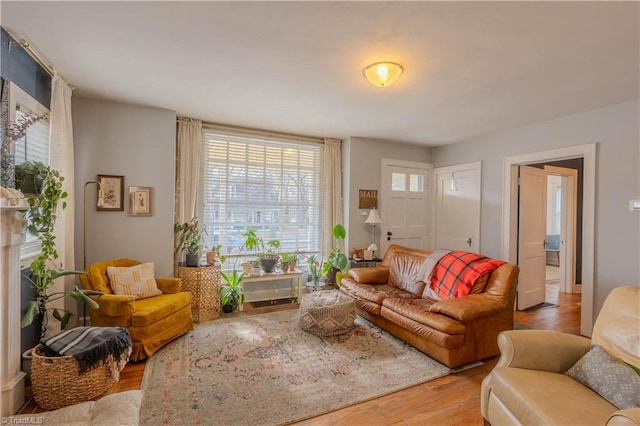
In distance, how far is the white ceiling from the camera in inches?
70.7

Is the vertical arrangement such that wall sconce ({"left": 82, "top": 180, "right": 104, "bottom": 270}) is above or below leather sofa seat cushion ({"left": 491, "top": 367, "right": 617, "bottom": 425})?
above

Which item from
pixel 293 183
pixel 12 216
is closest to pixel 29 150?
pixel 12 216

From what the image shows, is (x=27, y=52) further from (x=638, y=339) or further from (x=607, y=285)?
(x=607, y=285)

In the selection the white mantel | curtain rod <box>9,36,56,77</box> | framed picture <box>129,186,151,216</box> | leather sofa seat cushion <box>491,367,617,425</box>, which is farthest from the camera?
framed picture <box>129,186,151,216</box>

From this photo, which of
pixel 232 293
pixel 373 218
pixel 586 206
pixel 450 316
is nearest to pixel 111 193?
pixel 232 293

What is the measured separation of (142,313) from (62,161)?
157 centimetres

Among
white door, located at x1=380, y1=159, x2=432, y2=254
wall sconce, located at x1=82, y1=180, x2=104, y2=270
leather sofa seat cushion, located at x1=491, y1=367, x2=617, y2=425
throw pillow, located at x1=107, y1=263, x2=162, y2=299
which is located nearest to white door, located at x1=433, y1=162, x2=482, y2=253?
white door, located at x1=380, y1=159, x2=432, y2=254

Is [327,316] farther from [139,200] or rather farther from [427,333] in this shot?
[139,200]

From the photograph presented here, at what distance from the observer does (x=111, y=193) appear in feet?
11.2

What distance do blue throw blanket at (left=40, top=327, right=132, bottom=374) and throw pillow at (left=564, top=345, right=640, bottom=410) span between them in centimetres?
288

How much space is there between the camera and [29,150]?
2516mm

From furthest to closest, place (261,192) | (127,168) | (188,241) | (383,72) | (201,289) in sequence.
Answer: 1. (261,192)
2. (188,241)
3. (201,289)
4. (127,168)
5. (383,72)

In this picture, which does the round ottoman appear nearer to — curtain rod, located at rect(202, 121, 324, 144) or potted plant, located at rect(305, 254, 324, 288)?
potted plant, located at rect(305, 254, 324, 288)

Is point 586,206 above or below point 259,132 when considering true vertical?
below
